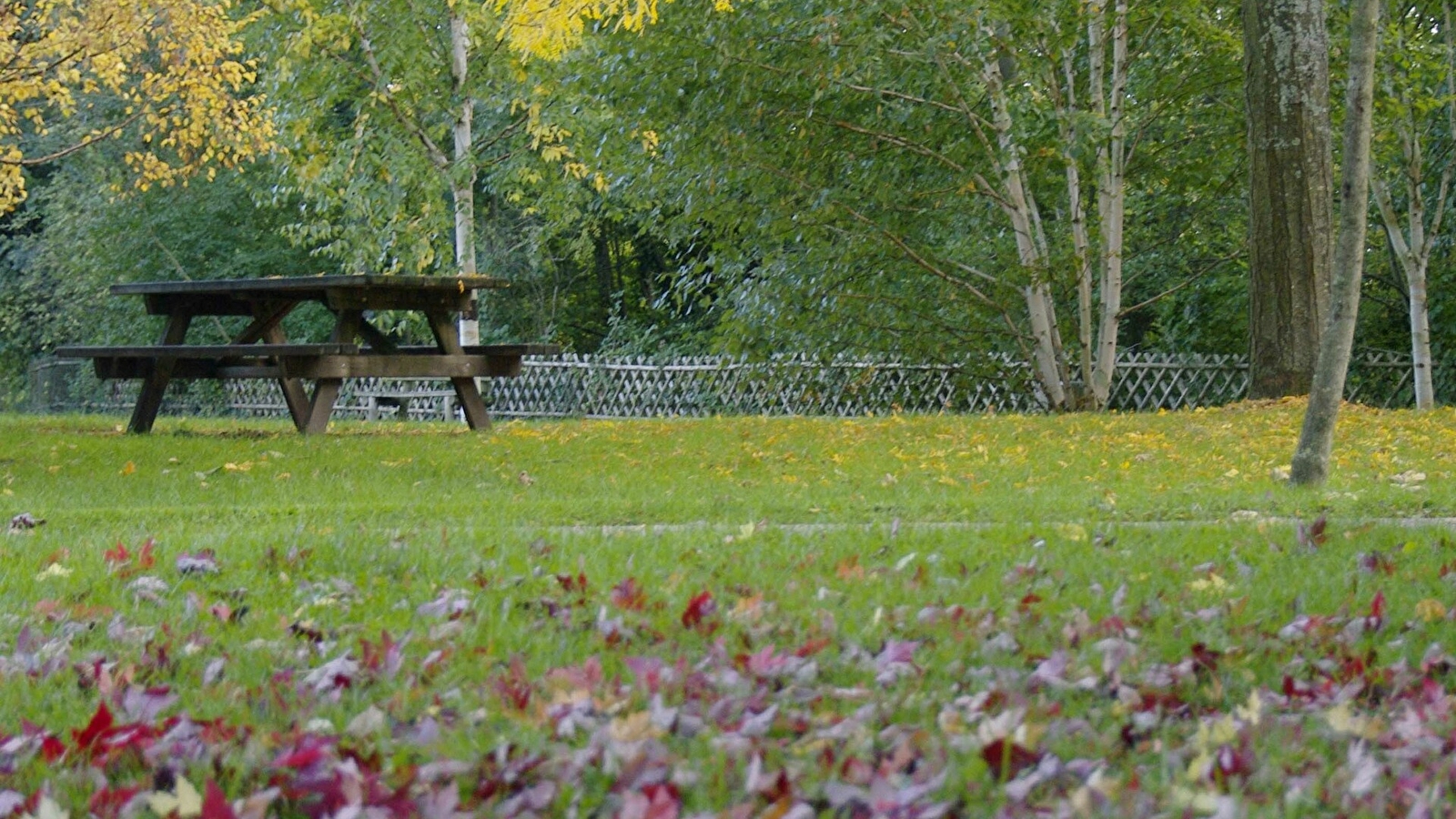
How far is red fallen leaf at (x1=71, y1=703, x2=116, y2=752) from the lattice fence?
1294cm

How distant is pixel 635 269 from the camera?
29719 millimetres

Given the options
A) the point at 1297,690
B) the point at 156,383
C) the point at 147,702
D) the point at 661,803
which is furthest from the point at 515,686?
the point at 156,383

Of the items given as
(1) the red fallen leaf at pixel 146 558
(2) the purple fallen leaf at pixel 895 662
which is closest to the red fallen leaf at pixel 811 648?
(2) the purple fallen leaf at pixel 895 662

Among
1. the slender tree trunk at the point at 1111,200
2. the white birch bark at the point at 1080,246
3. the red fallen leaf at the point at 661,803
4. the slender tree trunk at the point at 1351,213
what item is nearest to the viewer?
Result: the red fallen leaf at the point at 661,803

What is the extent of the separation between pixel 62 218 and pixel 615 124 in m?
16.9

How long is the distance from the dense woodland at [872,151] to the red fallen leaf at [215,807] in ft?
34.2

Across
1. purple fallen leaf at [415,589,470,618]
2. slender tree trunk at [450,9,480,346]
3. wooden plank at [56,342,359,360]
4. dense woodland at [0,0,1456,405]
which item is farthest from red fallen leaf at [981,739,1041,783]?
slender tree trunk at [450,9,480,346]

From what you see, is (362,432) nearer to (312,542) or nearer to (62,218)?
(312,542)

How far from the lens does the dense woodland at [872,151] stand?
45.3ft

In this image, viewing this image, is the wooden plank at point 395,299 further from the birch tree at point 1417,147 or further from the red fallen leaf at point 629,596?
the birch tree at point 1417,147

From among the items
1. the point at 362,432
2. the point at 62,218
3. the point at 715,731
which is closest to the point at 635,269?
the point at 62,218

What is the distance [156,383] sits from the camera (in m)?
13.0

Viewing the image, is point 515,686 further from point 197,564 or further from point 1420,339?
point 1420,339

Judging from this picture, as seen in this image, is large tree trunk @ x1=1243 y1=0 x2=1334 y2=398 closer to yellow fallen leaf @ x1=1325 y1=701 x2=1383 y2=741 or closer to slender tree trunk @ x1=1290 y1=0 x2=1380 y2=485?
slender tree trunk @ x1=1290 y1=0 x2=1380 y2=485
